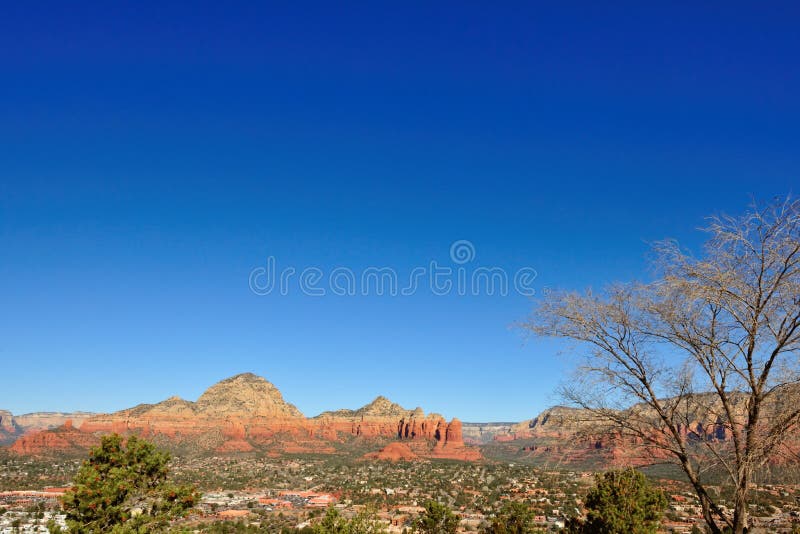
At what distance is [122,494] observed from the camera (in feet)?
59.5

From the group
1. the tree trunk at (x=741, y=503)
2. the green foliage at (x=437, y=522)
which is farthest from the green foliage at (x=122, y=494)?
the green foliage at (x=437, y=522)

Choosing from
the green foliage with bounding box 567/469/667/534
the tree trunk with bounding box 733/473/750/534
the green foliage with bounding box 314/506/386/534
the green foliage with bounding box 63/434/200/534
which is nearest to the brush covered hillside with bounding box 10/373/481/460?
the green foliage with bounding box 567/469/667/534

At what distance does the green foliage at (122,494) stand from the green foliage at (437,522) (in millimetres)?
18870

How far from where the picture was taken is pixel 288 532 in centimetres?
4925

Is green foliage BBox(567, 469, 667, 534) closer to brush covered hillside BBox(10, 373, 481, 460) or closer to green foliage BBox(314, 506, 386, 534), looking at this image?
green foliage BBox(314, 506, 386, 534)

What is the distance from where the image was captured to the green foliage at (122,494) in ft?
57.1

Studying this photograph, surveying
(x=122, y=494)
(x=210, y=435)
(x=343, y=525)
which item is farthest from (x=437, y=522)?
(x=210, y=435)

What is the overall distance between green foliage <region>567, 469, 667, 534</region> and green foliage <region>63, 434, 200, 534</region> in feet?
61.4

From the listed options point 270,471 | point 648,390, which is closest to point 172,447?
point 270,471

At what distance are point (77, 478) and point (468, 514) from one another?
2228 inches

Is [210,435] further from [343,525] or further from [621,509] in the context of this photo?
[343,525]

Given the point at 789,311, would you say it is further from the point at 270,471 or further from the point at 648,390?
the point at 270,471

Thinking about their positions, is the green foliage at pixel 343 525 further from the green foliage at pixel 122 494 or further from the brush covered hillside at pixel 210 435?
the brush covered hillside at pixel 210 435

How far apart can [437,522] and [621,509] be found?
11.9m
